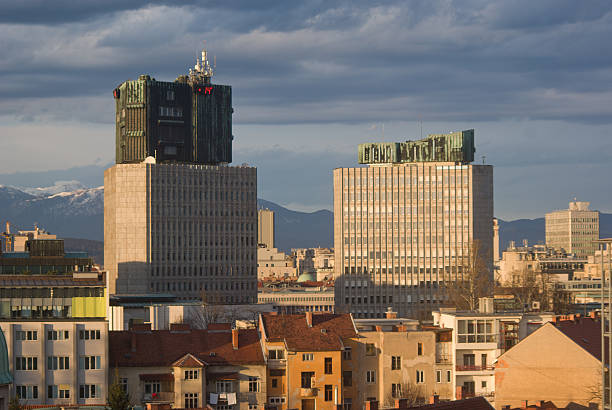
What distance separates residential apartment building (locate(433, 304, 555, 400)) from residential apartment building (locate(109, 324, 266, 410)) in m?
23.8

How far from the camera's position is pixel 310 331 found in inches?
6481

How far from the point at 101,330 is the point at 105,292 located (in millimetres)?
5759

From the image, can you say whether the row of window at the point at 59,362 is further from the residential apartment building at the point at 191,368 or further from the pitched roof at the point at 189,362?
the pitched roof at the point at 189,362

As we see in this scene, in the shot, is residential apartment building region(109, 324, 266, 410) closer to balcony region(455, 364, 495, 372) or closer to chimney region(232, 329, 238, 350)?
chimney region(232, 329, 238, 350)

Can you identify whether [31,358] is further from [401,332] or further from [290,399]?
[401,332]

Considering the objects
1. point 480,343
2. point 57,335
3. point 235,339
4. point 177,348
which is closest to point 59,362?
point 57,335

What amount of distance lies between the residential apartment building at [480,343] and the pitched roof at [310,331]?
12.6 meters

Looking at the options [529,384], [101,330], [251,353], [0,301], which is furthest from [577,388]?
[0,301]

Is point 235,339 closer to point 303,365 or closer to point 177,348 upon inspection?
point 177,348

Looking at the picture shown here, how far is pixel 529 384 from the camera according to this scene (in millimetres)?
149625

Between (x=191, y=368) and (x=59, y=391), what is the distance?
14340 millimetres

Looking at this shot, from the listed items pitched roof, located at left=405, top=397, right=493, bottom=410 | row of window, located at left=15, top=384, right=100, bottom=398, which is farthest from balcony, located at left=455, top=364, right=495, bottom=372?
pitched roof, located at left=405, top=397, right=493, bottom=410

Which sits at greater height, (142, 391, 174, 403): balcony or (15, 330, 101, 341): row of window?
(15, 330, 101, 341): row of window

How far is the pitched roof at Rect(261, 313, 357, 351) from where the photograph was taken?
162 m
